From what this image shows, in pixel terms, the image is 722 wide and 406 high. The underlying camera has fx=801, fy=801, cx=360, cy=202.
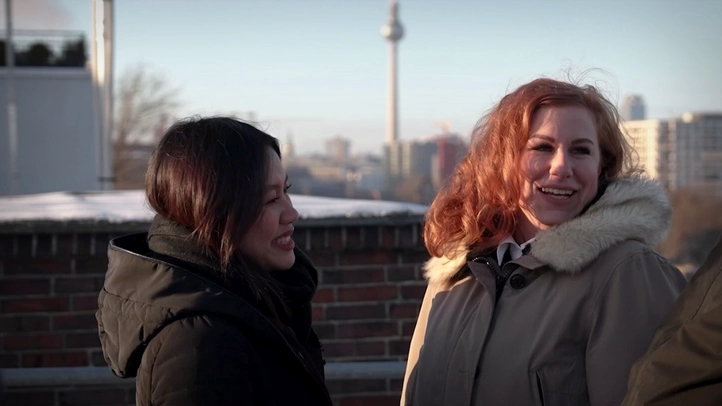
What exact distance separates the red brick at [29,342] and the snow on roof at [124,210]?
52 centimetres

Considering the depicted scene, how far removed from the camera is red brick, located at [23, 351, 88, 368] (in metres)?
3.52

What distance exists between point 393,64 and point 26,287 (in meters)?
97.7

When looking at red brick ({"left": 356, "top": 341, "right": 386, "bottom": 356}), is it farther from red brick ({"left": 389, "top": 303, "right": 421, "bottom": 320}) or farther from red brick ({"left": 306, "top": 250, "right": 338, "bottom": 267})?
red brick ({"left": 306, "top": 250, "right": 338, "bottom": 267})

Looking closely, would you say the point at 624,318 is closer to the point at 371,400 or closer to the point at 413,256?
the point at 413,256

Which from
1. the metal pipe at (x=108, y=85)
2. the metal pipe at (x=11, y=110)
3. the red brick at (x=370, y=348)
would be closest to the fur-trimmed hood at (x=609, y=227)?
the red brick at (x=370, y=348)

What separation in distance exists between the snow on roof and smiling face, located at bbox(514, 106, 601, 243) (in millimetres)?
1413

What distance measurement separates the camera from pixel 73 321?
3.54 m

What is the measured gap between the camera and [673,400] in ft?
4.38

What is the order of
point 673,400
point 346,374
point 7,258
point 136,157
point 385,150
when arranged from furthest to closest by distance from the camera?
point 385,150
point 136,157
point 7,258
point 346,374
point 673,400

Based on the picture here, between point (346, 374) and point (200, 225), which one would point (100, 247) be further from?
point (200, 225)

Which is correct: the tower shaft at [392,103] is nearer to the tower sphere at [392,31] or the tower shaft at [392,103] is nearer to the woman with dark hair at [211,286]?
the tower sphere at [392,31]

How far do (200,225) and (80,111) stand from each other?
18812 mm

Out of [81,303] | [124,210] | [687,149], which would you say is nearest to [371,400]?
[81,303]

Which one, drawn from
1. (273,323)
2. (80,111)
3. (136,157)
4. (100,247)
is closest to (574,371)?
(273,323)
